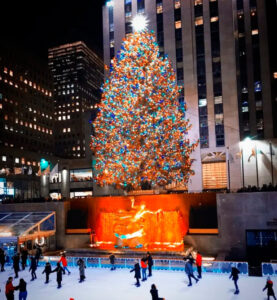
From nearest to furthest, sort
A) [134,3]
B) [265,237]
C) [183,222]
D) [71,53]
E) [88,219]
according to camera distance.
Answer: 1. [265,237]
2. [183,222]
3. [88,219]
4. [134,3]
5. [71,53]

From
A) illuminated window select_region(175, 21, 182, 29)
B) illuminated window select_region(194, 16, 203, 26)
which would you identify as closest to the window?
illuminated window select_region(194, 16, 203, 26)

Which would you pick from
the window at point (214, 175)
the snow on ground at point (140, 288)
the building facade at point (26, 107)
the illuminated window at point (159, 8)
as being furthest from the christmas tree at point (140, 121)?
the building facade at point (26, 107)

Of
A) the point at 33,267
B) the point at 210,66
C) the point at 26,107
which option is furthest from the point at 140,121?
the point at 26,107

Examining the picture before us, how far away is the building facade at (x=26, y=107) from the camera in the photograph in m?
105

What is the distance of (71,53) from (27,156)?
11562cm

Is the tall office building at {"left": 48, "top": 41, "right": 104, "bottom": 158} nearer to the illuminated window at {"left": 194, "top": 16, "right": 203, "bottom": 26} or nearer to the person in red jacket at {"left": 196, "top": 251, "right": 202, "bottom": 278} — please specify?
the illuminated window at {"left": 194, "top": 16, "right": 203, "bottom": 26}

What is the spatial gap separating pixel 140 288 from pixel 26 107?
105636 mm

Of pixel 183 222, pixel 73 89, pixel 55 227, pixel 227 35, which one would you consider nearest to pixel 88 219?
pixel 55 227

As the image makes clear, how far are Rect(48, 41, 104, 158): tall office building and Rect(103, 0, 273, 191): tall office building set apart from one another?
268 feet

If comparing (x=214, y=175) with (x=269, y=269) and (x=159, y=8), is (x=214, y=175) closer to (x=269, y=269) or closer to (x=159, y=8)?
(x=159, y=8)

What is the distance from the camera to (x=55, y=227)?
99.6 feet

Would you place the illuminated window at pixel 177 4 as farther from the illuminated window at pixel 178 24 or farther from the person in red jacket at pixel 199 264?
the person in red jacket at pixel 199 264

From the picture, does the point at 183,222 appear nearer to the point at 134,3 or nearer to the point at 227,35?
the point at 227,35

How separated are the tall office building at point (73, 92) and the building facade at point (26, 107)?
19037 mm
